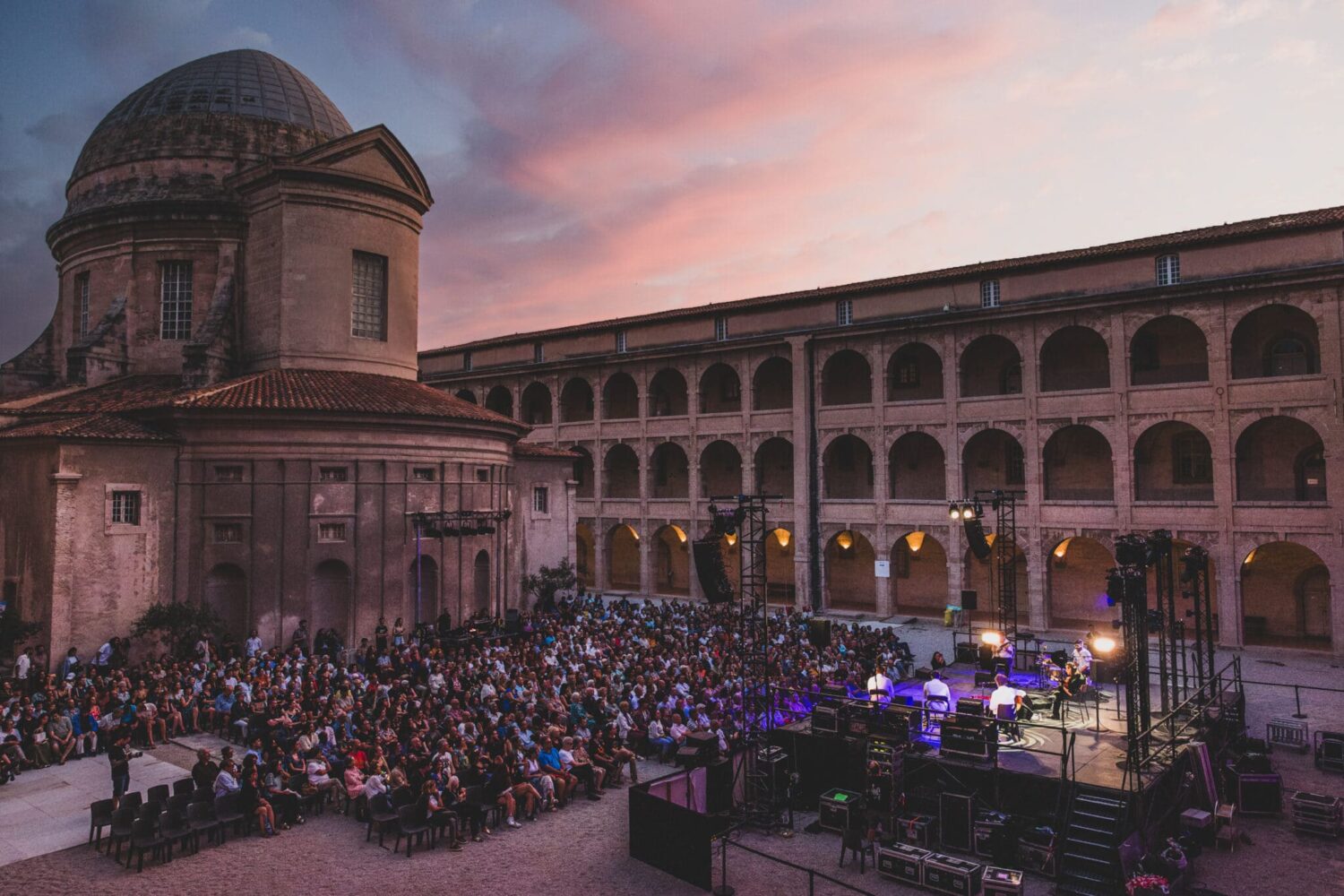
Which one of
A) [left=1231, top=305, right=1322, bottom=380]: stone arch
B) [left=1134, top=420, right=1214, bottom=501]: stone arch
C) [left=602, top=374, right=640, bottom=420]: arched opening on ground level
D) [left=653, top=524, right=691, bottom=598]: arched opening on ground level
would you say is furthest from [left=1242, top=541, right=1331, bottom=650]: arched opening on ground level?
[left=602, top=374, right=640, bottom=420]: arched opening on ground level

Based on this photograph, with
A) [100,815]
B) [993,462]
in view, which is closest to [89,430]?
[100,815]

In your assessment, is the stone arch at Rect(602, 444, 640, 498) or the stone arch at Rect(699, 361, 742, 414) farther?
the stone arch at Rect(602, 444, 640, 498)

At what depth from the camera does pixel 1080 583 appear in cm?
3838

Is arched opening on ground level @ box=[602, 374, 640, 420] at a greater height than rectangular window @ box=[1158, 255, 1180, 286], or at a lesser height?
lesser

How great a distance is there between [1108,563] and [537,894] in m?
32.9

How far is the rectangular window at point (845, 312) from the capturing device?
40.8 m

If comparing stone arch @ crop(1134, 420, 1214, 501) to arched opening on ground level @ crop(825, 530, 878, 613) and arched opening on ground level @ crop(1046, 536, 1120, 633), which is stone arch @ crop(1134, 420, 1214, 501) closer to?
arched opening on ground level @ crop(1046, 536, 1120, 633)

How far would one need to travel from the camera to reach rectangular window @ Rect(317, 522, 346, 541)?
28.7 m

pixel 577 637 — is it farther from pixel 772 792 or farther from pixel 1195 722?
pixel 1195 722

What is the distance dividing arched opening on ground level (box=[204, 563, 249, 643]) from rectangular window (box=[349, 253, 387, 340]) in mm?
10984

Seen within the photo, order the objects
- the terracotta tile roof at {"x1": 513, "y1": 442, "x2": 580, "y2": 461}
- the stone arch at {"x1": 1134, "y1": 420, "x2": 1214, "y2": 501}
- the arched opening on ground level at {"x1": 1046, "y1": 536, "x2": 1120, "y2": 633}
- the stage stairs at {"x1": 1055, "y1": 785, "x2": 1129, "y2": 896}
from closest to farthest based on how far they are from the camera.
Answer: the stage stairs at {"x1": 1055, "y1": 785, "x2": 1129, "y2": 896} < the stone arch at {"x1": 1134, "y1": 420, "x2": 1214, "y2": 501} < the arched opening on ground level at {"x1": 1046, "y1": 536, "x2": 1120, "y2": 633} < the terracotta tile roof at {"x1": 513, "y1": 442, "x2": 580, "y2": 461}

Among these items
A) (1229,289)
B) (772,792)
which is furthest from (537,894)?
(1229,289)

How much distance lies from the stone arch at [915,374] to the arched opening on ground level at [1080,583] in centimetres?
939

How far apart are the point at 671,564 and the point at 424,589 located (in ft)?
73.4
